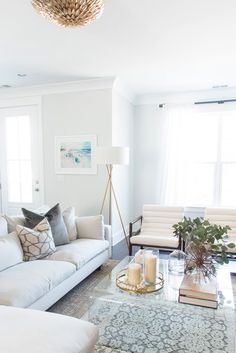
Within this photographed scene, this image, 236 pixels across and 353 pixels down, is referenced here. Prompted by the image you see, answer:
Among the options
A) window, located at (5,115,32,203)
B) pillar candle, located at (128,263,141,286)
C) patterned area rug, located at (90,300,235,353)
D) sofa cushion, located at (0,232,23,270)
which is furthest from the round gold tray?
window, located at (5,115,32,203)

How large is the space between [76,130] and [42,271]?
8.82 feet

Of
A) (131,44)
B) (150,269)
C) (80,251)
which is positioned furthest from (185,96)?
(150,269)

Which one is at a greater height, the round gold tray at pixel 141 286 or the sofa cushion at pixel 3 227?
the sofa cushion at pixel 3 227

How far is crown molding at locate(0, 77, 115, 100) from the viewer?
421 centimetres

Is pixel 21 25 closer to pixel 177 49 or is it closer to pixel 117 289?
pixel 177 49

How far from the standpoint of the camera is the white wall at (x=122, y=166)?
14.5ft

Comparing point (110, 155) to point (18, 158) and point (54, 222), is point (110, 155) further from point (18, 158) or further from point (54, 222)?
point (18, 158)

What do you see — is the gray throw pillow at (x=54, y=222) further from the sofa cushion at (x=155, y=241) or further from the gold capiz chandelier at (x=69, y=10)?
the gold capiz chandelier at (x=69, y=10)

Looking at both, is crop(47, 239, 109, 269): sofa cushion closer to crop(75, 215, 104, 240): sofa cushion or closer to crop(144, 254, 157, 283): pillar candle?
crop(75, 215, 104, 240): sofa cushion

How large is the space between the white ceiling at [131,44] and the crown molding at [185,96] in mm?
263

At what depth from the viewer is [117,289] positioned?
6.89ft

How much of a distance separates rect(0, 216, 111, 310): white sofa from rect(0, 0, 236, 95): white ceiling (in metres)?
1.94

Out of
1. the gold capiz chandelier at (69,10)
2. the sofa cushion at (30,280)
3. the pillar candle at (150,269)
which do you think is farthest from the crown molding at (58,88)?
the pillar candle at (150,269)

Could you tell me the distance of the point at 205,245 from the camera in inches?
82.8
